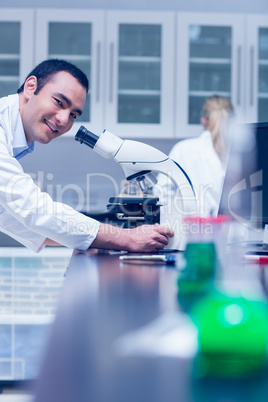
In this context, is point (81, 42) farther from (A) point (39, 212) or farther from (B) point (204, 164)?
(A) point (39, 212)

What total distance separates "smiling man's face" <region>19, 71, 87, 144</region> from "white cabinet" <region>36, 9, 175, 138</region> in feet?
4.56

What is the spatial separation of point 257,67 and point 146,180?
195cm

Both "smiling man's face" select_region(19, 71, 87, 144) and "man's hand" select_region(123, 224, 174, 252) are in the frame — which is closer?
"man's hand" select_region(123, 224, 174, 252)

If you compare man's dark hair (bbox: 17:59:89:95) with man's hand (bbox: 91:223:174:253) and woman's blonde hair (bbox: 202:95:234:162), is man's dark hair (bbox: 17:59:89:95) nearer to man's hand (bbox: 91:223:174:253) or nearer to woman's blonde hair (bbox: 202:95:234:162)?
man's hand (bbox: 91:223:174:253)

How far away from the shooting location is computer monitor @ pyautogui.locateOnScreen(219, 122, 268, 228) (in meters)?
1.44

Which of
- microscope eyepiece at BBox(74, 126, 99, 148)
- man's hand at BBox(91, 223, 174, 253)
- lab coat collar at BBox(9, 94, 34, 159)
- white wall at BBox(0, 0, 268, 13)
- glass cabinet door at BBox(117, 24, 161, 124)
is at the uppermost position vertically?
white wall at BBox(0, 0, 268, 13)

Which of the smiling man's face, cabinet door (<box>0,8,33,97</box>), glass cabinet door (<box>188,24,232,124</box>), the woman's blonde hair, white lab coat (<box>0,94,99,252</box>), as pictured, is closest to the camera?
white lab coat (<box>0,94,99,252</box>)

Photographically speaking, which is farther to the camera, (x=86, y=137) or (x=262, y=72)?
(x=262, y=72)

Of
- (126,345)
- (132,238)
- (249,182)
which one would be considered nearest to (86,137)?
(132,238)

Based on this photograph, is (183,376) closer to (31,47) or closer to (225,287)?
(225,287)

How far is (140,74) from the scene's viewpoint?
10.5ft

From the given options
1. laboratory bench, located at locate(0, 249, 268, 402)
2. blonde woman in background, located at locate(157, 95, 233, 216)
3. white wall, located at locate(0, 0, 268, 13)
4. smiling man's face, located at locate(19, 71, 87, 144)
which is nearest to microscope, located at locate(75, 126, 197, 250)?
smiling man's face, located at locate(19, 71, 87, 144)

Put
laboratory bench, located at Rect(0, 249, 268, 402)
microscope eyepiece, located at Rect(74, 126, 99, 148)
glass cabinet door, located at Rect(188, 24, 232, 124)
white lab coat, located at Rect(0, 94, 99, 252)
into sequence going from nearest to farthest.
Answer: laboratory bench, located at Rect(0, 249, 268, 402)
white lab coat, located at Rect(0, 94, 99, 252)
microscope eyepiece, located at Rect(74, 126, 99, 148)
glass cabinet door, located at Rect(188, 24, 232, 124)

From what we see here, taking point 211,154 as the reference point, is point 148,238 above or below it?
below
